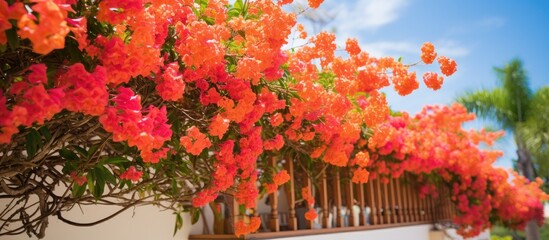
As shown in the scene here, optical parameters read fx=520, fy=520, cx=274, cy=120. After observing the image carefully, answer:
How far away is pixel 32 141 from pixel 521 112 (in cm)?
1585

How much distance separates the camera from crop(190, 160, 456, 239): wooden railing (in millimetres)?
4324

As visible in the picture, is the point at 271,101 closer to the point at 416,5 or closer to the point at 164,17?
the point at 164,17

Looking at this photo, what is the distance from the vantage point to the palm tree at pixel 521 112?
14992 mm

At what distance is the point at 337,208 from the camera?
18.3ft

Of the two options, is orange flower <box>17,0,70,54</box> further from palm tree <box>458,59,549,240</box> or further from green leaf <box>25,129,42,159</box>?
palm tree <box>458,59,549,240</box>

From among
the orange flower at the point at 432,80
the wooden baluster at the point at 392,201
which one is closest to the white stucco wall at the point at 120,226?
the orange flower at the point at 432,80

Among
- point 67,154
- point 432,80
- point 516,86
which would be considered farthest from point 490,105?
point 67,154

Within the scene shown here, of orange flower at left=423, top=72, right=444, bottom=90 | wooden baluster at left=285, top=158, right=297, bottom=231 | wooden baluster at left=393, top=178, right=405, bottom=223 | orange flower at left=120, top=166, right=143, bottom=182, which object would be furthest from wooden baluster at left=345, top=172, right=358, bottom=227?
orange flower at left=120, top=166, right=143, bottom=182

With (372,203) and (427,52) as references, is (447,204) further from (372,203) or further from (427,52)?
(427,52)

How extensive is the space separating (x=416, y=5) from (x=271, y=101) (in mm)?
18115

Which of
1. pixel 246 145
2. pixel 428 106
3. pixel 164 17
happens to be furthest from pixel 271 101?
pixel 428 106

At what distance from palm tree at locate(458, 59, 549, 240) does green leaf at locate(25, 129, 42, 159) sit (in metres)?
14.4

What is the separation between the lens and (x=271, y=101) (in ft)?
9.52

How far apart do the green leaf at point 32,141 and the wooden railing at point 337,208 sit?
214 centimetres
